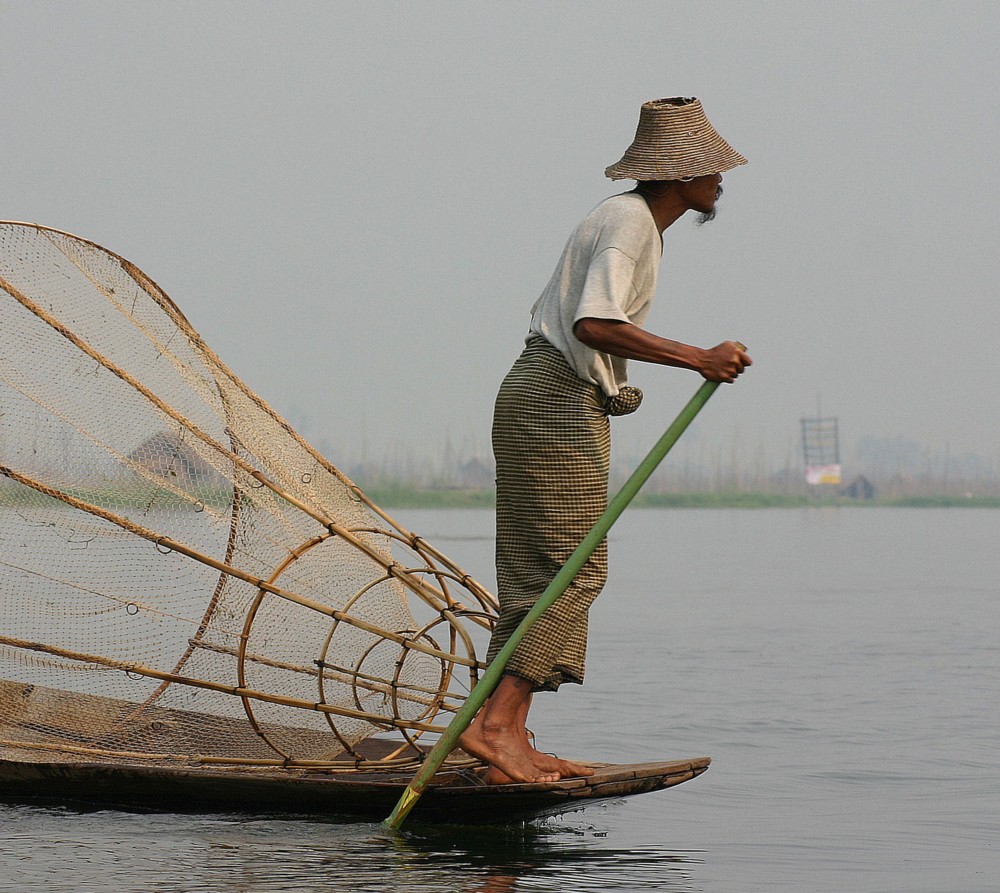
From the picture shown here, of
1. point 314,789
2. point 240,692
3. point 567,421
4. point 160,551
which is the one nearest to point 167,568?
point 160,551

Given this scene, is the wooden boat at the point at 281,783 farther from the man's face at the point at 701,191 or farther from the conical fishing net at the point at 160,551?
the man's face at the point at 701,191

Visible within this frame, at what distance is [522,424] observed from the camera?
13.4ft

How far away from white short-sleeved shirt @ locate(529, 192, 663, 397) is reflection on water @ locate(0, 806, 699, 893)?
1262mm

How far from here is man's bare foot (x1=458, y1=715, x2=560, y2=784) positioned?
13.3 feet

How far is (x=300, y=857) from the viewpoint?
3.96m

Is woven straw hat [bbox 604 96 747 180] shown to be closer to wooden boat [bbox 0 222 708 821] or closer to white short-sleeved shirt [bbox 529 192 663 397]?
white short-sleeved shirt [bbox 529 192 663 397]

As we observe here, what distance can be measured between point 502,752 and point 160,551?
136cm

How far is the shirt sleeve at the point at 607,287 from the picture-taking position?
387 centimetres

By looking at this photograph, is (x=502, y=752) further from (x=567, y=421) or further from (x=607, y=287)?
(x=607, y=287)

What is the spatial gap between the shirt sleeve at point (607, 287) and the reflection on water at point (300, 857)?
142 cm

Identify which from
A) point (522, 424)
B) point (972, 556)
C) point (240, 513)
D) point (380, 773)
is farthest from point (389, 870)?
point (972, 556)

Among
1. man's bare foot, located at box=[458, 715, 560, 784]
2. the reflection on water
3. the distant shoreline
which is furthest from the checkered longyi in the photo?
the distant shoreline

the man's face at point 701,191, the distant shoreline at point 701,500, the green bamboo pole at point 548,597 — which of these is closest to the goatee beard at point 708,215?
the man's face at point 701,191

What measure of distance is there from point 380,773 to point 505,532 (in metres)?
0.87
